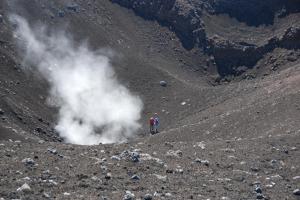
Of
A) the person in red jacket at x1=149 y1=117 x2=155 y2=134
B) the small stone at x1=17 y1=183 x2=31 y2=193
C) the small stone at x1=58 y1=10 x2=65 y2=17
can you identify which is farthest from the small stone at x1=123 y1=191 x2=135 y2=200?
the small stone at x1=58 y1=10 x2=65 y2=17

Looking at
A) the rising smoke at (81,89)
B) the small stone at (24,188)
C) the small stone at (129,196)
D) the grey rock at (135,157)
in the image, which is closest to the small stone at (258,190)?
the grey rock at (135,157)

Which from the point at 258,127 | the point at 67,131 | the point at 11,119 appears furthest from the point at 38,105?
the point at 258,127

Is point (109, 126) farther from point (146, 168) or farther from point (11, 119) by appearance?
point (146, 168)

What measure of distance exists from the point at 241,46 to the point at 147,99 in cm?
1057

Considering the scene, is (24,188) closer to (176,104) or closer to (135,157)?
(135,157)

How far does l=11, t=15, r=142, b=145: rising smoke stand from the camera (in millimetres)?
38344

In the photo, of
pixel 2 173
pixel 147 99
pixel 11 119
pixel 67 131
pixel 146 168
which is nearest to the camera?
pixel 2 173

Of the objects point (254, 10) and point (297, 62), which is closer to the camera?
point (297, 62)

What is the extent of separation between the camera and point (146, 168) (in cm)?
1986

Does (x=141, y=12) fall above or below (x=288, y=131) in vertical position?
above

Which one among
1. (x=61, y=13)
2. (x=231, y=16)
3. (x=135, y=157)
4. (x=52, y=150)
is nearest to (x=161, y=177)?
(x=135, y=157)

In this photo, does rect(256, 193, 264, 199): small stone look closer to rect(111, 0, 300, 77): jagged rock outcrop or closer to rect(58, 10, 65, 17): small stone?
rect(111, 0, 300, 77): jagged rock outcrop

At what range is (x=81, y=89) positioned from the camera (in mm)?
41312

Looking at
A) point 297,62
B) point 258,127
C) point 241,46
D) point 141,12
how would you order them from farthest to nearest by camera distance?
point 141,12
point 241,46
point 297,62
point 258,127
